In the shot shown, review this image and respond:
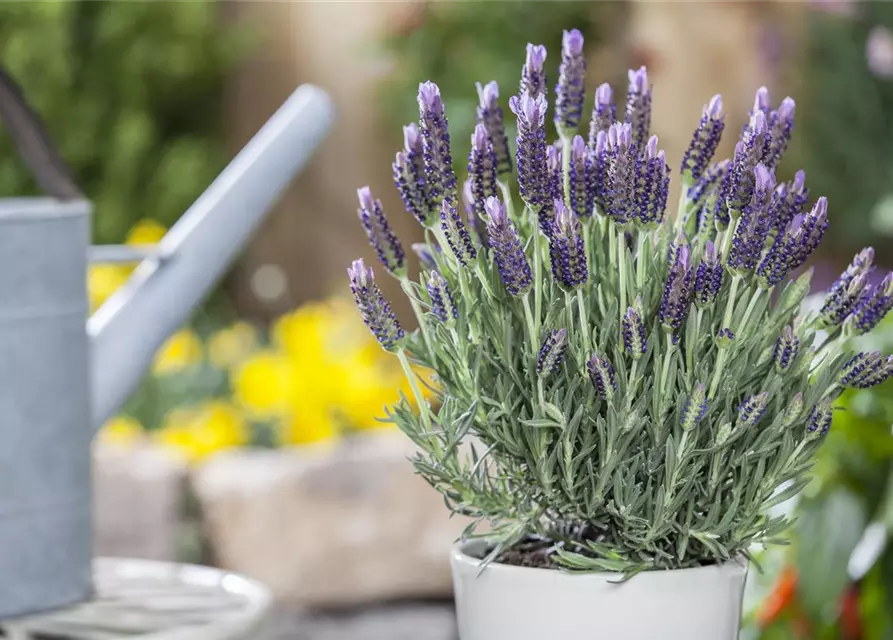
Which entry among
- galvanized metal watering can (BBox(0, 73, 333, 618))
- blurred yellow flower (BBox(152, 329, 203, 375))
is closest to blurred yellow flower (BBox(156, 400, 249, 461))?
blurred yellow flower (BBox(152, 329, 203, 375))

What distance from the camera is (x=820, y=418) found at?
51cm

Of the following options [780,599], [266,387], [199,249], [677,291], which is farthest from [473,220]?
[266,387]

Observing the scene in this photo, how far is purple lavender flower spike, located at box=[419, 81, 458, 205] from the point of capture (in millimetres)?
490

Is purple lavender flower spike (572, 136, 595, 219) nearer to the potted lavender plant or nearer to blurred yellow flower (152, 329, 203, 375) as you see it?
the potted lavender plant

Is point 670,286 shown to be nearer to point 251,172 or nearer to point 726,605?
point 726,605

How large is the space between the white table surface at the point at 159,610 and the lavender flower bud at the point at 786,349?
44 centimetres

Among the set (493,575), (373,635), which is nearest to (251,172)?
(493,575)

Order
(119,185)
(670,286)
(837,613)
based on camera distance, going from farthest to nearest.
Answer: (119,185)
(837,613)
(670,286)

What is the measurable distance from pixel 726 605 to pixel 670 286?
0.15 m

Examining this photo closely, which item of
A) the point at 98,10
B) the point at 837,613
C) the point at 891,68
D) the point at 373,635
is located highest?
the point at 98,10

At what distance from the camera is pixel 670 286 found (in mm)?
470

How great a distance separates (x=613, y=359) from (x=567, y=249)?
0.07 meters

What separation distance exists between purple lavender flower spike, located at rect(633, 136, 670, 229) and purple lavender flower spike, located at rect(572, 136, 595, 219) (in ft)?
0.10

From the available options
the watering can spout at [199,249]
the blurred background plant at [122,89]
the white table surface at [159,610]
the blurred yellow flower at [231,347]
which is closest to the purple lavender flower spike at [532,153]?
the white table surface at [159,610]
